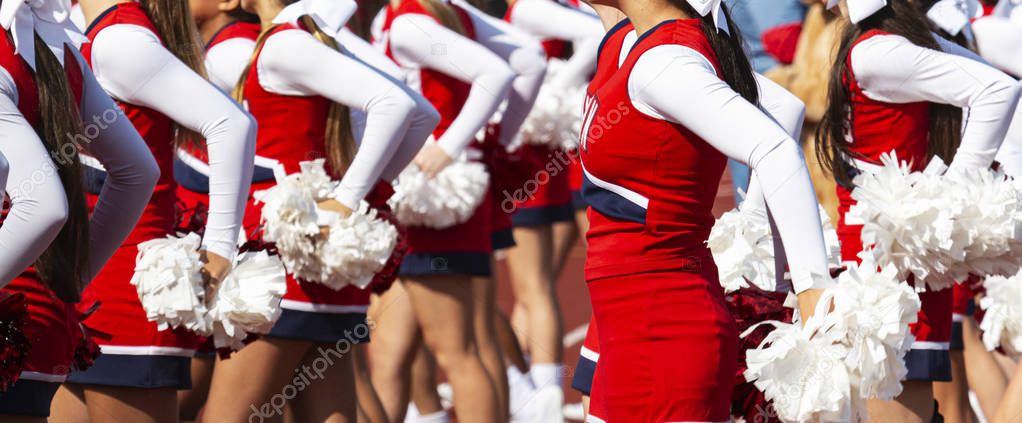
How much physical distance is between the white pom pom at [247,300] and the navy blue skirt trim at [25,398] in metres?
0.73

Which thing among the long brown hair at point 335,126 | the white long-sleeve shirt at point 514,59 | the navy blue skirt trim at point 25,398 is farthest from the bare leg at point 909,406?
the white long-sleeve shirt at point 514,59

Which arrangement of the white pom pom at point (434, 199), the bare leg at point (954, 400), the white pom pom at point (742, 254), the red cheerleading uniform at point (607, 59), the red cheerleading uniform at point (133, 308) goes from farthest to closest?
the white pom pom at point (434, 199) < the bare leg at point (954, 400) < the red cheerleading uniform at point (133, 308) < the white pom pom at point (742, 254) < the red cheerleading uniform at point (607, 59)

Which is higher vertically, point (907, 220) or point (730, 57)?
point (730, 57)

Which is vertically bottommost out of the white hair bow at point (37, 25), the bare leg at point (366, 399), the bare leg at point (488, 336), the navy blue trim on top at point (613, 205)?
the bare leg at point (366, 399)

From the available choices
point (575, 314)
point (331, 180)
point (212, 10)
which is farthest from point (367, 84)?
point (575, 314)

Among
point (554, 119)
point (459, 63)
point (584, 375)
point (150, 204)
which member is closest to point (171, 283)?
point (150, 204)

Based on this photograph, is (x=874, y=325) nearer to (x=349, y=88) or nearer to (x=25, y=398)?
(x=25, y=398)

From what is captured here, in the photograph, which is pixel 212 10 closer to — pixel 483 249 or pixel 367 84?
pixel 367 84

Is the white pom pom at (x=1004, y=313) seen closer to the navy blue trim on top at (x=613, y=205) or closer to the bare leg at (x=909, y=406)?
the bare leg at (x=909, y=406)

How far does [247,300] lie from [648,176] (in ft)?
3.83

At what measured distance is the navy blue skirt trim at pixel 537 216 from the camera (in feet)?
21.6

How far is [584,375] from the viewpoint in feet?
11.7

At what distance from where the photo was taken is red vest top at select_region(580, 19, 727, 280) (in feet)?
8.77

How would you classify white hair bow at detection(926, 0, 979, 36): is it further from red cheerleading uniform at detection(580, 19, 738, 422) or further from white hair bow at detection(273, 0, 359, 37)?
red cheerleading uniform at detection(580, 19, 738, 422)
